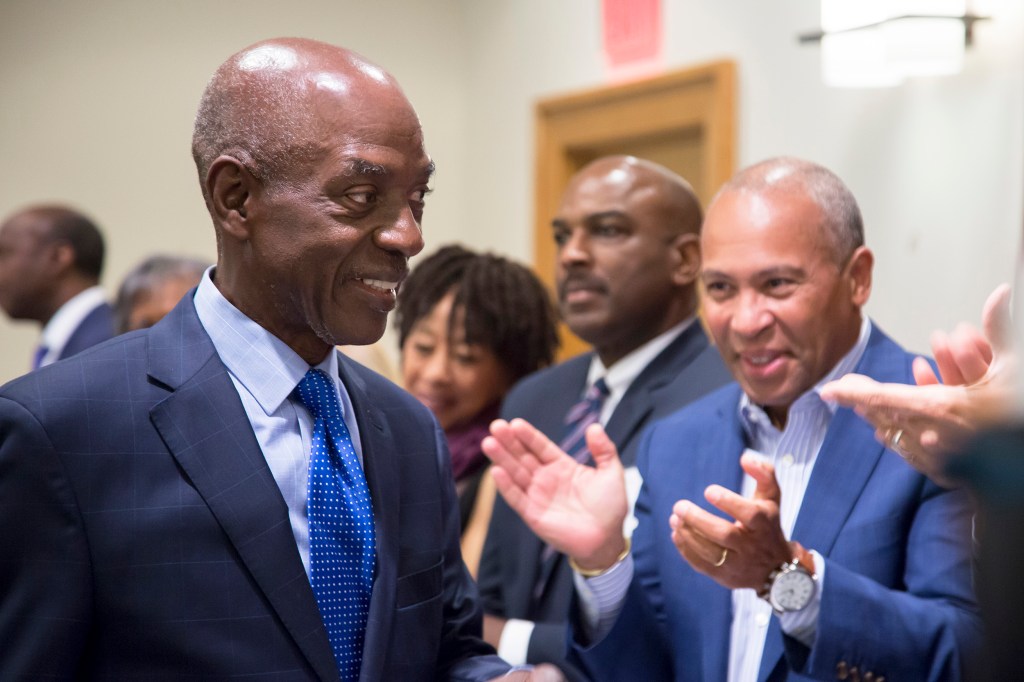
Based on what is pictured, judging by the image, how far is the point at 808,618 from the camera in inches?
73.2

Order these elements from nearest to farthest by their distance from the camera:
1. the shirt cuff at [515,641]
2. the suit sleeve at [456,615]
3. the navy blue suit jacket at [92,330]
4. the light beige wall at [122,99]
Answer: the suit sleeve at [456,615], the shirt cuff at [515,641], the navy blue suit jacket at [92,330], the light beige wall at [122,99]

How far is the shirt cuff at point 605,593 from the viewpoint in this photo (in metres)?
2.10

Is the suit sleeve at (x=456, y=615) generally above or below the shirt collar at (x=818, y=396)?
Result: below

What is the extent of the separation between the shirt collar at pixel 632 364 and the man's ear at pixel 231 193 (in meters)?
1.63

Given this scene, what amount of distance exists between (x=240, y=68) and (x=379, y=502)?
2.06 ft

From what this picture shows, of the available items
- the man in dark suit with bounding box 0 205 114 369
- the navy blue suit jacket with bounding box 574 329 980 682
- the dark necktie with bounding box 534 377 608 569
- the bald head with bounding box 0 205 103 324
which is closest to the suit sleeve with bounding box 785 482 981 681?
the navy blue suit jacket with bounding box 574 329 980 682

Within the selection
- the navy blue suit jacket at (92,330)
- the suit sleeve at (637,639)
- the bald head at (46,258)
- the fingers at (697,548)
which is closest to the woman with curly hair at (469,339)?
the suit sleeve at (637,639)

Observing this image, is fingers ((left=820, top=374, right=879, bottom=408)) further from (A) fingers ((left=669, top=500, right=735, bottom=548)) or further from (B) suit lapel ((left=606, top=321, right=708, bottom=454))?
(B) suit lapel ((left=606, top=321, right=708, bottom=454))

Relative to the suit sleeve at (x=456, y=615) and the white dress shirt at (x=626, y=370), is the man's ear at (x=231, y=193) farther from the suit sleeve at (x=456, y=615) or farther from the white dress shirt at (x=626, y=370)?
the white dress shirt at (x=626, y=370)

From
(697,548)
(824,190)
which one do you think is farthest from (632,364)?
(697,548)

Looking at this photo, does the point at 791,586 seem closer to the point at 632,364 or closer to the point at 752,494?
the point at 752,494

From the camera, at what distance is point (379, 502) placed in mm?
1634

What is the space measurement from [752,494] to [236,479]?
1070mm

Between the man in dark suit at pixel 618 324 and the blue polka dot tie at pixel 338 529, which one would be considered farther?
the man in dark suit at pixel 618 324
